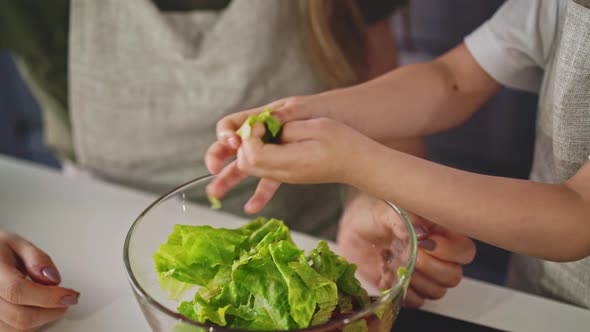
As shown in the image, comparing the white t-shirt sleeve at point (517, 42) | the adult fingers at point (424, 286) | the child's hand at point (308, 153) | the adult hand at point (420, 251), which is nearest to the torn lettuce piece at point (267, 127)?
the child's hand at point (308, 153)

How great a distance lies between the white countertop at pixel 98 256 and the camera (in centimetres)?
66

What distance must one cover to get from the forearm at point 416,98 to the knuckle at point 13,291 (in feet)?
1.27

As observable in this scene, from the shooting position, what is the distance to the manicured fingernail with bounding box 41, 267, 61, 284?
2.23 feet

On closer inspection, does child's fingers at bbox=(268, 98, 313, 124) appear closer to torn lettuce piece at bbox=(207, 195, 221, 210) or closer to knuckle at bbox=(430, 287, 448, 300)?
torn lettuce piece at bbox=(207, 195, 221, 210)

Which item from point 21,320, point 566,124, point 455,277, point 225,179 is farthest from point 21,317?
point 566,124

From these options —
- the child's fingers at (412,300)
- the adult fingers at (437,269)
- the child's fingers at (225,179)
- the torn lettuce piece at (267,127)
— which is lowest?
the child's fingers at (412,300)

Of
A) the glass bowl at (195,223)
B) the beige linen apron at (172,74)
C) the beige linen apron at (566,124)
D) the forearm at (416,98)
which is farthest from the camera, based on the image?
the beige linen apron at (172,74)

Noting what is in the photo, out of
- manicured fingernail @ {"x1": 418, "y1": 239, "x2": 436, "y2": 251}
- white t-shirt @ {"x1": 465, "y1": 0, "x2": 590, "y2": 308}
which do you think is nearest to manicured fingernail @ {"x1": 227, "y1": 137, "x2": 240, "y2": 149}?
manicured fingernail @ {"x1": 418, "y1": 239, "x2": 436, "y2": 251}

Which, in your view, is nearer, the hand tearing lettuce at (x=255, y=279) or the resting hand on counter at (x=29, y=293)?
the hand tearing lettuce at (x=255, y=279)

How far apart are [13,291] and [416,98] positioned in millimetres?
514

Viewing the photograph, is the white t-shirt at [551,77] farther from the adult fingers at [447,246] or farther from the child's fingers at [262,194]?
the child's fingers at [262,194]

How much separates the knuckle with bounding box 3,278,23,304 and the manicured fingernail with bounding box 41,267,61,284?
0.11 feet

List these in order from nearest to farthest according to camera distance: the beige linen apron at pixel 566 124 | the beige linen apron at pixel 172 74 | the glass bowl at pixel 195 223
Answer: the glass bowl at pixel 195 223, the beige linen apron at pixel 566 124, the beige linen apron at pixel 172 74

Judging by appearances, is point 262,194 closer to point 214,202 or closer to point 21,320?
point 214,202
